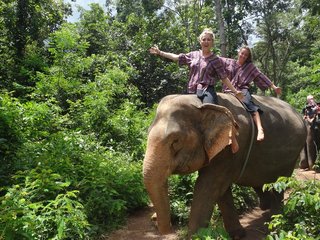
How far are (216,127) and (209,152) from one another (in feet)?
0.90

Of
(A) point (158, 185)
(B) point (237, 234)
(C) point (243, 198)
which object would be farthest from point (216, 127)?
(C) point (243, 198)

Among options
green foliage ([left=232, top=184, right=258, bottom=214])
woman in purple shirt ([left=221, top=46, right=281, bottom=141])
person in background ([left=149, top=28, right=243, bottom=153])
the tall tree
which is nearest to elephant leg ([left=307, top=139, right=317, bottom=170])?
green foliage ([left=232, top=184, right=258, bottom=214])

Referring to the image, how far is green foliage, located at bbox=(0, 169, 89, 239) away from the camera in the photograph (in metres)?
3.63

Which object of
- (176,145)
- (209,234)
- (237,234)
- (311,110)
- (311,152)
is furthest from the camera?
(311,152)

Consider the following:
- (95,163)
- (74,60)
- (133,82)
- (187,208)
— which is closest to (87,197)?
(95,163)

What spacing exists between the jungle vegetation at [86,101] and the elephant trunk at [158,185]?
101cm

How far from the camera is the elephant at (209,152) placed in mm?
3723

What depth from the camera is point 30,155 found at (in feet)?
18.9

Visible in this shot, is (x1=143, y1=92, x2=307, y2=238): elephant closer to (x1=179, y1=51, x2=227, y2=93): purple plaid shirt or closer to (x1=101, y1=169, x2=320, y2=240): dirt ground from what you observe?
(x1=179, y1=51, x2=227, y2=93): purple plaid shirt

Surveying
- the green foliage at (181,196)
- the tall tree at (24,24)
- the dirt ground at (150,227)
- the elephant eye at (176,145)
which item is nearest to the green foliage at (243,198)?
the dirt ground at (150,227)

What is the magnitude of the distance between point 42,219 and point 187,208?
97.7 inches

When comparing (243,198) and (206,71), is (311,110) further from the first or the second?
(206,71)

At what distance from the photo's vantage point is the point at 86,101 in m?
8.95

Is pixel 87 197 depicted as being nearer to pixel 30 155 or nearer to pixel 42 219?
pixel 30 155
